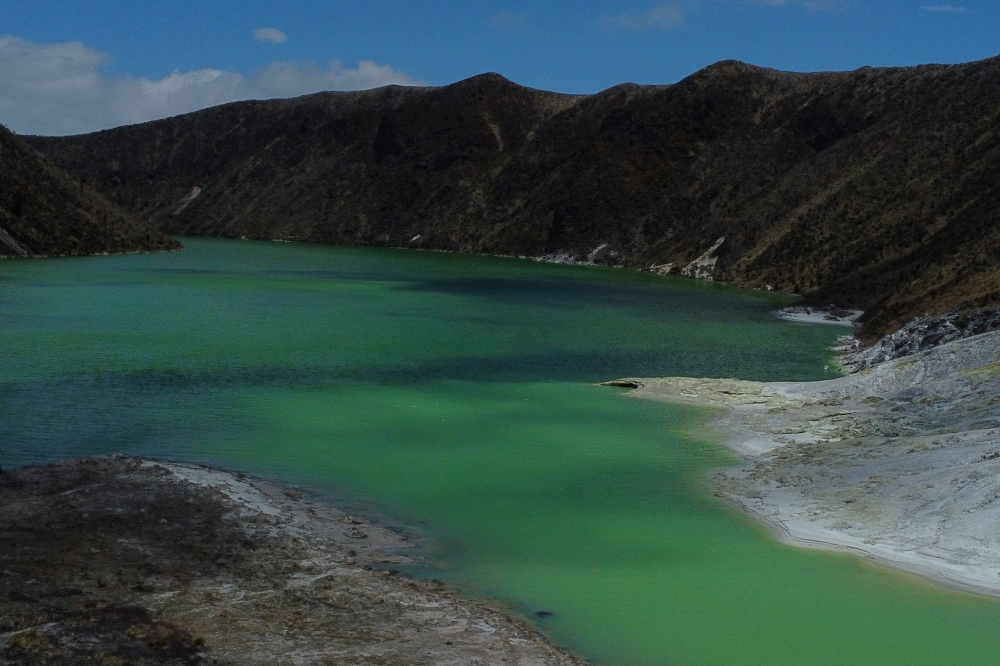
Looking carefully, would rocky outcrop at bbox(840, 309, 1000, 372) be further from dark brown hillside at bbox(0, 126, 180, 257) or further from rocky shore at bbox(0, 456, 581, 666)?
dark brown hillside at bbox(0, 126, 180, 257)

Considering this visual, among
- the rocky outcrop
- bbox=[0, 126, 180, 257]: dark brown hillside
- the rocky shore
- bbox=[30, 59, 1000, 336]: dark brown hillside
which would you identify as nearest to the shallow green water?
the rocky shore

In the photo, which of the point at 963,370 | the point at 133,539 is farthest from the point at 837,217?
the point at 133,539

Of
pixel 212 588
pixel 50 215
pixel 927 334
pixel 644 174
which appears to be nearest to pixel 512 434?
pixel 212 588

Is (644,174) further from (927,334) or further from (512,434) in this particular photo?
(512,434)

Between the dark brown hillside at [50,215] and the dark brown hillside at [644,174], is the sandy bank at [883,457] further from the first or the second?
the dark brown hillside at [50,215]

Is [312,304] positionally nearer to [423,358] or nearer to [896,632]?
[423,358]
